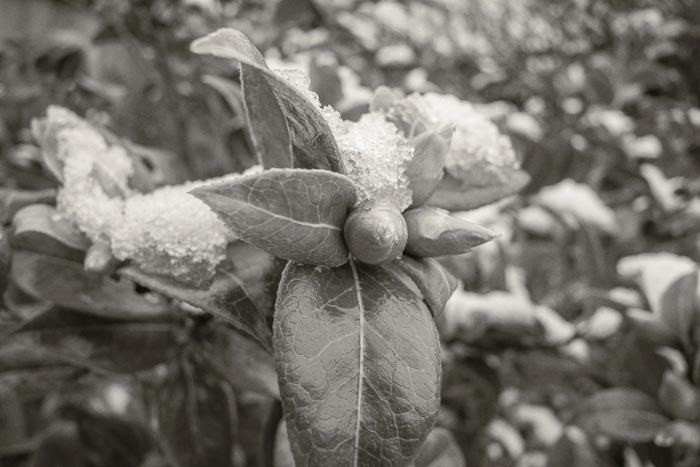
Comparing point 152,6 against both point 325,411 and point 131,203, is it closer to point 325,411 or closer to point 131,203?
point 131,203

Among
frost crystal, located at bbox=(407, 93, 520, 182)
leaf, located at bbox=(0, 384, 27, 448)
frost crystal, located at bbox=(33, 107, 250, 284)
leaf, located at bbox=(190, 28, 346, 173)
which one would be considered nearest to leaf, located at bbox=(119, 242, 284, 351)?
frost crystal, located at bbox=(33, 107, 250, 284)

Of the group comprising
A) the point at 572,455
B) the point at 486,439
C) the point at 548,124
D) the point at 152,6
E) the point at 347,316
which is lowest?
the point at 486,439

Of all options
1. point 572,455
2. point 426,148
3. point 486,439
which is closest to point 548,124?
point 486,439

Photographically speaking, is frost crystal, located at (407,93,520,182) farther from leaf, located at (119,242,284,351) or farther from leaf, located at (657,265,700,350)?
leaf, located at (657,265,700,350)

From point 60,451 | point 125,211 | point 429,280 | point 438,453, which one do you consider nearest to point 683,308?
point 438,453

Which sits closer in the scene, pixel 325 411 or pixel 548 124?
pixel 325 411

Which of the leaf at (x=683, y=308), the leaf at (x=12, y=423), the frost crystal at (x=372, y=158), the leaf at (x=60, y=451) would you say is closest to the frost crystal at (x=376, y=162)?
the frost crystal at (x=372, y=158)
